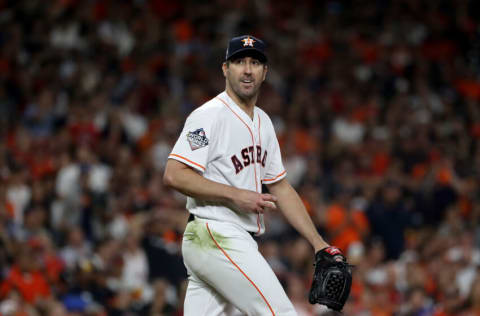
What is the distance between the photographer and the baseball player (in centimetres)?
358

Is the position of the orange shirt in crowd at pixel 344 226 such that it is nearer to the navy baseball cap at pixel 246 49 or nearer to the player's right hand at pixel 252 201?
the navy baseball cap at pixel 246 49

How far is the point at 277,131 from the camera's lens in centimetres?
1080

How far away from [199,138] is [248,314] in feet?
2.82

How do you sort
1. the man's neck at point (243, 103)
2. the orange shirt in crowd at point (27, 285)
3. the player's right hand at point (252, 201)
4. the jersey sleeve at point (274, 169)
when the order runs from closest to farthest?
the player's right hand at point (252, 201), the man's neck at point (243, 103), the jersey sleeve at point (274, 169), the orange shirt in crowd at point (27, 285)

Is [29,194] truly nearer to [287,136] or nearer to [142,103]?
[142,103]

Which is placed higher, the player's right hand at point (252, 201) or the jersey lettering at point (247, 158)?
the jersey lettering at point (247, 158)

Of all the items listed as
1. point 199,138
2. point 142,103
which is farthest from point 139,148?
point 199,138

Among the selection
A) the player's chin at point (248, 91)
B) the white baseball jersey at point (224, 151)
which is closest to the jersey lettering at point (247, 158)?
the white baseball jersey at point (224, 151)

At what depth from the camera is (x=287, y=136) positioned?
10719 mm

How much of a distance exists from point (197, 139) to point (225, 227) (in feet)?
1.45

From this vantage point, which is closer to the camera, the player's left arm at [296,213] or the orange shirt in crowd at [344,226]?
the player's left arm at [296,213]

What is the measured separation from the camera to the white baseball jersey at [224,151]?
12.1ft

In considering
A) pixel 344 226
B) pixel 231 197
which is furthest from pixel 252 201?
pixel 344 226

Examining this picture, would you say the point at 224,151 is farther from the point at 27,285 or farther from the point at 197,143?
the point at 27,285
